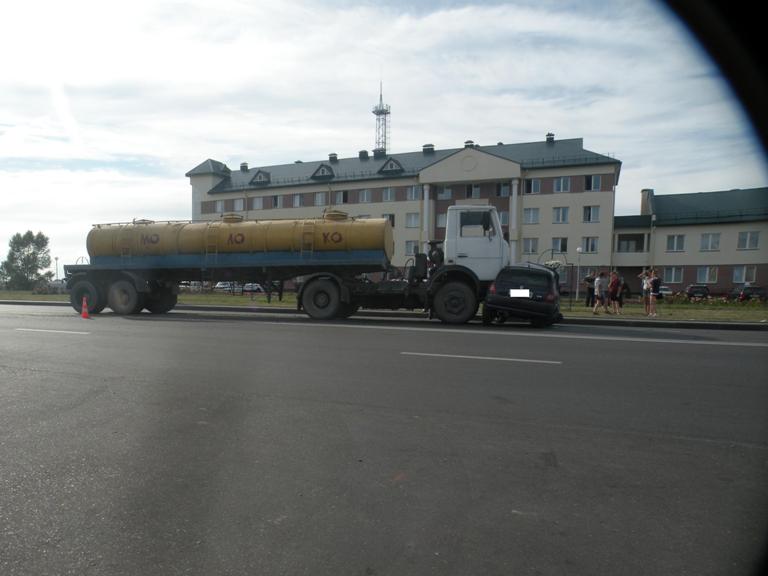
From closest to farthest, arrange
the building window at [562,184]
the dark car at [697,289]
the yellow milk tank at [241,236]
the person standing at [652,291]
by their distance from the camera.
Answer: the yellow milk tank at [241,236], the person standing at [652,291], the dark car at [697,289], the building window at [562,184]

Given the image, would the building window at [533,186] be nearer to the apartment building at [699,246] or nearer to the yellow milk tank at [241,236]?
the apartment building at [699,246]

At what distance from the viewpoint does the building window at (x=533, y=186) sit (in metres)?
46.1

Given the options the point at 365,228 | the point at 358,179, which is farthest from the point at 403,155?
the point at 365,228

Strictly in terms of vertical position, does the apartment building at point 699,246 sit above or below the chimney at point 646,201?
below

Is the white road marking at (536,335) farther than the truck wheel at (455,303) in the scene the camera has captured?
No

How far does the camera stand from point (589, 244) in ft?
146

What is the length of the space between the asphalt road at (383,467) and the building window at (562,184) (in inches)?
1571

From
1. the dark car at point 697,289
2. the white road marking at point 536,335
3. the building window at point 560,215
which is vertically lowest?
the white road marking at point 536,335

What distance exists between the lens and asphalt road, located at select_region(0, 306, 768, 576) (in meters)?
2.72

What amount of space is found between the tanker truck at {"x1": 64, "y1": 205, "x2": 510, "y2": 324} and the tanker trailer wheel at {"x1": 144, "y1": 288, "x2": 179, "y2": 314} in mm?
37

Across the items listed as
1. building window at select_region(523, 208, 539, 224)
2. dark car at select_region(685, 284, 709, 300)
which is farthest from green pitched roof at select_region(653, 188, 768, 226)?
building window at select_region(523, 208, 539, 224)

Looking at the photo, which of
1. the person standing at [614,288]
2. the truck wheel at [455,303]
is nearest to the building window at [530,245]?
the person standing at [614,288]

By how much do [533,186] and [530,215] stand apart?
2533mm

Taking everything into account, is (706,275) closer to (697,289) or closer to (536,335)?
(697,289)
